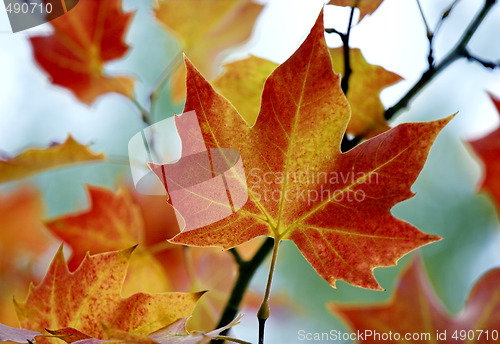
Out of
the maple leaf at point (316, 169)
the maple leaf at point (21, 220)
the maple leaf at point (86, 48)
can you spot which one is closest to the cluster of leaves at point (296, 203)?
the maple leaf at point (316, 169)

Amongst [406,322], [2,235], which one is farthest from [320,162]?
[2,235]

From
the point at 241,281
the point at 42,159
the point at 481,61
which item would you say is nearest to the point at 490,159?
the point at 481,61

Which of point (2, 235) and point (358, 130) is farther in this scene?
point (2, 235)

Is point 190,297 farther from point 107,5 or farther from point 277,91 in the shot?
point 107,5

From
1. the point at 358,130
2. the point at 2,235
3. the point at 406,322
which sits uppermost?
the point at 358,130

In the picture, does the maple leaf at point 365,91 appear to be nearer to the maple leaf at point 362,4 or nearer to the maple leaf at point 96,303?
the maple leaf at point 362,4

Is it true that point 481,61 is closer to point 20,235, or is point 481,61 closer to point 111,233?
point 111,233

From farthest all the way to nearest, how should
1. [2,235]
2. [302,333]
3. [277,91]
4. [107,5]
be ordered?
1. [2,235]
2. [107,5]
3. [302,333]
4. [277,91]

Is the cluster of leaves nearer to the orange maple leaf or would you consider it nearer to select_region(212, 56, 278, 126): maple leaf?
select_region(212, 56, 278, 126): maple leaf
